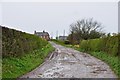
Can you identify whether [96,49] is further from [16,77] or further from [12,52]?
[16,77]

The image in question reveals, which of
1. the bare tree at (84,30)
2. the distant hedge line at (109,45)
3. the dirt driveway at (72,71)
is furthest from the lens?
the bare tree at (84,30)

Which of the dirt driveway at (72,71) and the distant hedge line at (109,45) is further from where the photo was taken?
the distant hedge line at (109,45)

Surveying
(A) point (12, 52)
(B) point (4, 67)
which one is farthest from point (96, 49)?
(B) point (4, 67)

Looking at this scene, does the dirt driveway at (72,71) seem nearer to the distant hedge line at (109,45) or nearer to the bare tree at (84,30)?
the distant hedge line at (109,45)

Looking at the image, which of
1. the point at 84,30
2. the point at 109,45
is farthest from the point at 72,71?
the point at 84,30

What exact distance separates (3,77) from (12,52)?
6.16 meters

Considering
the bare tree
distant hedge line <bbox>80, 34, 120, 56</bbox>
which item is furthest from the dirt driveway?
the bare tree

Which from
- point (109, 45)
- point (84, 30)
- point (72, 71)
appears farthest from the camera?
point (84, 30)

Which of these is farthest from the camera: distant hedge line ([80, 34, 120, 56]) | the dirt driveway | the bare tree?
the bare tree

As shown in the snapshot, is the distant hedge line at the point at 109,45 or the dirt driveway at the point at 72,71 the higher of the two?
the distant hedge line at the point at 109,45

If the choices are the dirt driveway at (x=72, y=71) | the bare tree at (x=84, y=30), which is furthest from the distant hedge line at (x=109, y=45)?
the bare tree at (x=84, y=30)

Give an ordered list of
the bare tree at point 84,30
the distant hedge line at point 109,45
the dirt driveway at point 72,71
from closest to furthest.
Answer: the dirt driveway at point 72,71 → the distant hedge line at point 109,45 → the bare tree at point 84,30

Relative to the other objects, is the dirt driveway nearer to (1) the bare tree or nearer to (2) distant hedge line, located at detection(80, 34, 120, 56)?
(2) distant hedge line, located at detection(80, 34, 120, 56)

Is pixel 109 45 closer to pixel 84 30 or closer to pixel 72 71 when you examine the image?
pixel 72 71
